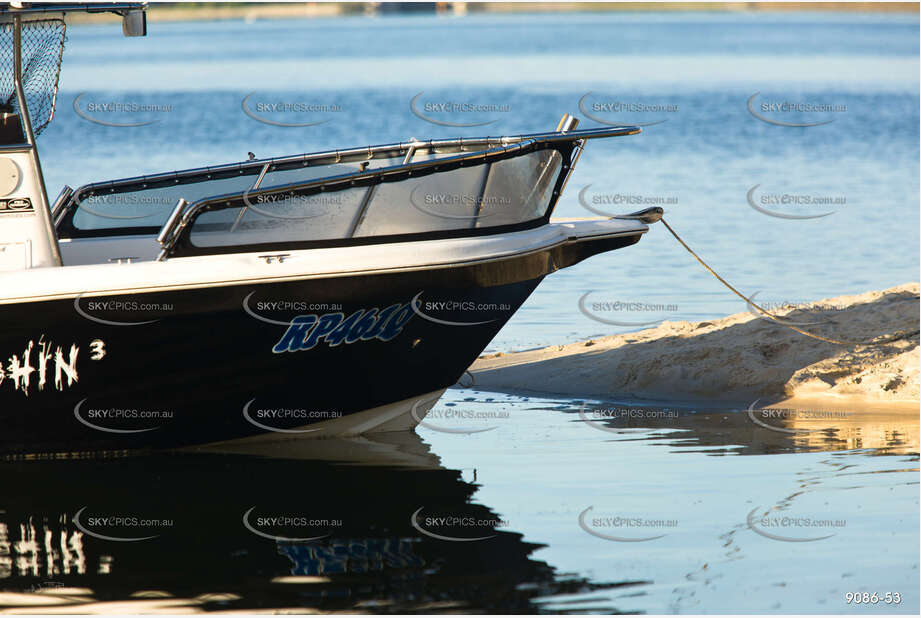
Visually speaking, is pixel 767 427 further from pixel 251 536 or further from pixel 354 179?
pixel 251 536

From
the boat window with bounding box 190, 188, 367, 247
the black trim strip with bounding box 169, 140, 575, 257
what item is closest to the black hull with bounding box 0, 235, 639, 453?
the black trim strip with bounding box 169, 140, 575, 257

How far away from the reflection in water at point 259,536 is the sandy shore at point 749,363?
196cm

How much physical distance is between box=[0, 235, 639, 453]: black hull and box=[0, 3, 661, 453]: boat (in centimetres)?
1

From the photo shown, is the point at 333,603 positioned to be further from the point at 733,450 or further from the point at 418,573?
the point at 733,450

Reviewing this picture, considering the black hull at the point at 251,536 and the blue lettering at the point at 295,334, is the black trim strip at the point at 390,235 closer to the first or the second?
the blue lettering at the point at 295,334

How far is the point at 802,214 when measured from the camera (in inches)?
770

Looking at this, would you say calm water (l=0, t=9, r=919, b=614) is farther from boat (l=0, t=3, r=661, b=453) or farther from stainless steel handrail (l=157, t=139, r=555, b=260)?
stainless steel handrail (l=157, t=139, r=555, b=260)

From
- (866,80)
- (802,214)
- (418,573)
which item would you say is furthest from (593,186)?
(866,80)

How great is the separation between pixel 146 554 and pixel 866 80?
141 ft

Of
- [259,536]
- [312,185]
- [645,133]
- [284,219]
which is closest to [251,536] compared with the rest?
[259,536]

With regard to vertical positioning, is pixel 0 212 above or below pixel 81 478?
above

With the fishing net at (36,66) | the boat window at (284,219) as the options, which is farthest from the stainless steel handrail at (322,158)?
the boat window at (284,219)

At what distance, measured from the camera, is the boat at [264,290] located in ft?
26.1

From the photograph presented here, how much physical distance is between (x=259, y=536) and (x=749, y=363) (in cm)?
473
